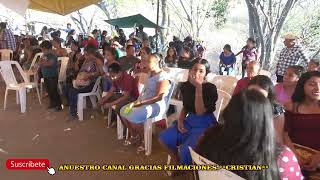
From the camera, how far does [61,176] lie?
→ 369 centimetres

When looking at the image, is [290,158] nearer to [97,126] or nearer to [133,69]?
[97,126]

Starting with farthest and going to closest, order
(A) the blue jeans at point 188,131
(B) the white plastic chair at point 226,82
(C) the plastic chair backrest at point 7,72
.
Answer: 1. (C) the plastic chair backrest at point 7,72
2. (B) the white plastic chair at point 226,82
3. (A) the blue jeans at point 188,131

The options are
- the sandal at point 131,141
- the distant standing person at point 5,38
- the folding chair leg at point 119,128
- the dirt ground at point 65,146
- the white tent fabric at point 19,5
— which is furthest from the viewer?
the distant standing person at point 5,38

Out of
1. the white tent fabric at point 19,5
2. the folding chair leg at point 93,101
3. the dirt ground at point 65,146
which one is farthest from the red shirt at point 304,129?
the folding chair leg at point 93,101

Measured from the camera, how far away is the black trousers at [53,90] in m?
6.65

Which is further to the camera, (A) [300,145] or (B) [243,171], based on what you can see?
(A) [300,145]

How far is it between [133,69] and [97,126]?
4.10 feet

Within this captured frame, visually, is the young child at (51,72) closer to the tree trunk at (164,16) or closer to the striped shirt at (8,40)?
the striped shirt at (8,40)

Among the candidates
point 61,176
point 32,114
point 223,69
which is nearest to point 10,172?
point 61,176

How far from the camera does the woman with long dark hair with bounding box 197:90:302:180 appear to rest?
1.81 metres

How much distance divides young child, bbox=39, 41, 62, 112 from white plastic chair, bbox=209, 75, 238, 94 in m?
3.05

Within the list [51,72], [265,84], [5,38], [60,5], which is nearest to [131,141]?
[265,84]

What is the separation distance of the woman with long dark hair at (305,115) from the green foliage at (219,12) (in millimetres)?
14649

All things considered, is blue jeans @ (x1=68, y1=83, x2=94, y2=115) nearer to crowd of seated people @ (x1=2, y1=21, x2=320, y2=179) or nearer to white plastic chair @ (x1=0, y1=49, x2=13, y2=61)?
crowd of seated people @ (x1=2, y1=21, x2=320, y2=179)
